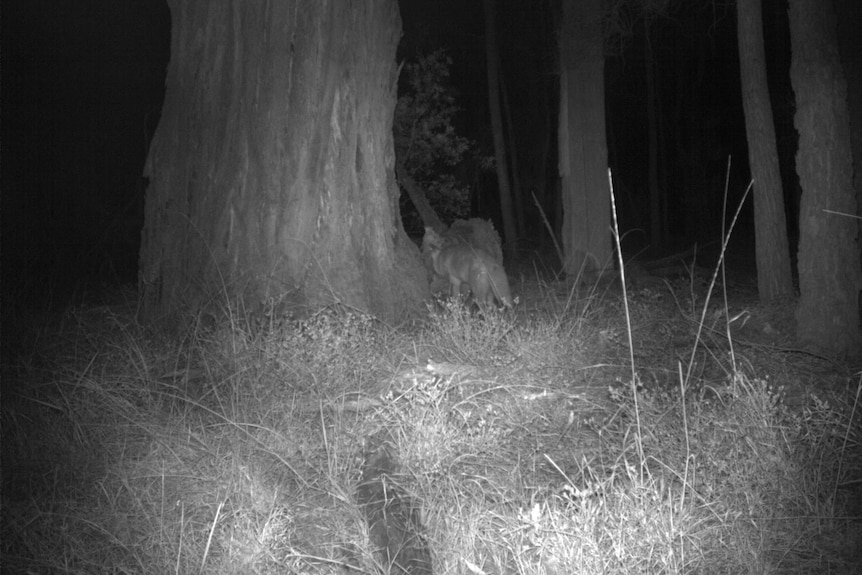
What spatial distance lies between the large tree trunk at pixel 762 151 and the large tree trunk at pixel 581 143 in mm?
4017

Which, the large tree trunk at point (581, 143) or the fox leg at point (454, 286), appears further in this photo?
the large tree trunk at point (581, 143)

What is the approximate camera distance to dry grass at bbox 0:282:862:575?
10.8 ft

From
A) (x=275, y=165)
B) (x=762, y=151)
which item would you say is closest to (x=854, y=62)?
(x=762, y=151)

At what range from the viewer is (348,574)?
334cm

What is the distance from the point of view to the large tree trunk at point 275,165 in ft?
24.7

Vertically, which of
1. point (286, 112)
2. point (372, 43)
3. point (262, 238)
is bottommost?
point (262, 238)

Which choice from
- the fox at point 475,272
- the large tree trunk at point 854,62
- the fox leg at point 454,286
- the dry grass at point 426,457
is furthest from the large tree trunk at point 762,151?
the fox leg at point 454,286

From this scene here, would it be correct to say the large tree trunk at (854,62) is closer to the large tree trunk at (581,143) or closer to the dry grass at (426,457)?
the dry grass at (426,457)

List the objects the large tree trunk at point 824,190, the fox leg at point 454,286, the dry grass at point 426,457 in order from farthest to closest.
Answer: the fox leg at point 454,286 → the large tree trunk at point 824,190 → the dry grass at point 426,457

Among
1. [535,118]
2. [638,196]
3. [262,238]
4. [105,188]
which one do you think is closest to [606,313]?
[262,238]

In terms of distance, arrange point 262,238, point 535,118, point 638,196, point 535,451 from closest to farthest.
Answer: point 535,451 → point 262,238 → point 535,118 → point 638,196

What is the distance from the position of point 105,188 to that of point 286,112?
1614 cm

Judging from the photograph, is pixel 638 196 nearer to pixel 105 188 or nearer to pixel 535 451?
pixel 105 188

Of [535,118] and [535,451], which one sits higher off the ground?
[535,118]
